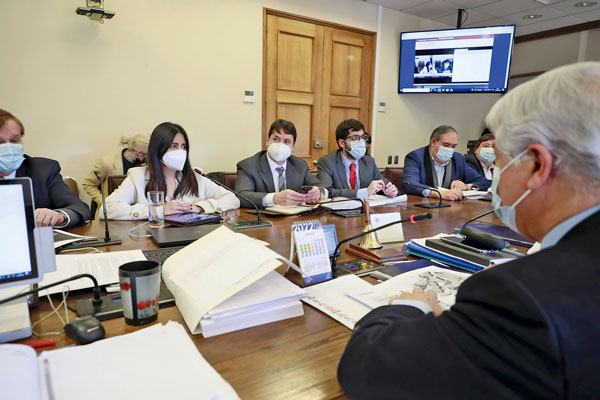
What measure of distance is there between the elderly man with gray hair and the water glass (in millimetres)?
A: 1243

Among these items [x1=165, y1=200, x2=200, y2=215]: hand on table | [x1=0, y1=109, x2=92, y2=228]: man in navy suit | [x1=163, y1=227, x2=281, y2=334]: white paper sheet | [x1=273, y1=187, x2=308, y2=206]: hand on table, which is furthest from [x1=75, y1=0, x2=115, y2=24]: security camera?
[x1=163, y1=227, x2=281, y2=334]: white paper sheet

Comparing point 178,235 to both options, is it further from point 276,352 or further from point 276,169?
point 276,169

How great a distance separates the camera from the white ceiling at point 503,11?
4175 millimetres

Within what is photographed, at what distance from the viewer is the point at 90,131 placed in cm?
308

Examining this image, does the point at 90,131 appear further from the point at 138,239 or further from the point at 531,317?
the point at 531,317

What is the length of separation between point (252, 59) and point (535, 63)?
4.36m

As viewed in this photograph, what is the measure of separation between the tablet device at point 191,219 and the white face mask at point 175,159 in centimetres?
43

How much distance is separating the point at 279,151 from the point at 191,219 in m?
0.99

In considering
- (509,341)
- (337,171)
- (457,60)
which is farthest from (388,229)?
(457,60)

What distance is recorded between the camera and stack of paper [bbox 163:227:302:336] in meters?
0.76

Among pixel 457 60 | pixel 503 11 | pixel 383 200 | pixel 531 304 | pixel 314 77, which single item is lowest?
pixel 383 200

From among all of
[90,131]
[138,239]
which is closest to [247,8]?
[90,131]

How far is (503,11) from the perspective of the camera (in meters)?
4.42

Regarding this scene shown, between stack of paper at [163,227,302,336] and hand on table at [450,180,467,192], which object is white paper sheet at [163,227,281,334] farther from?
hand on table at [450,180,467,192]
